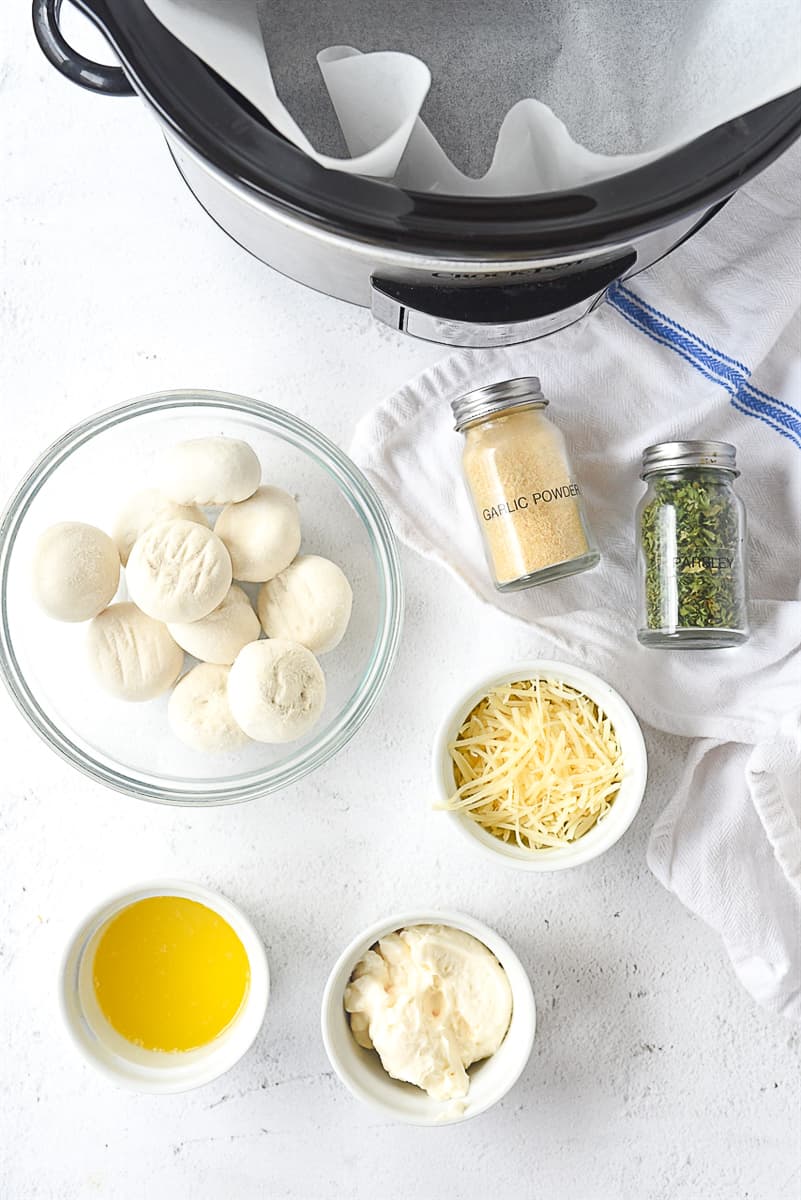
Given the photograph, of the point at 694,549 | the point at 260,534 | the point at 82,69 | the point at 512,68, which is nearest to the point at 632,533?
the point at 694,549

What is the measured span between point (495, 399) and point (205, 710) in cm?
34

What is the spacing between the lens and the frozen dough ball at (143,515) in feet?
2.75

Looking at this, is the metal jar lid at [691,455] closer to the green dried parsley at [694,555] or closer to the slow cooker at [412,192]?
the green dried parsley at [694,555]

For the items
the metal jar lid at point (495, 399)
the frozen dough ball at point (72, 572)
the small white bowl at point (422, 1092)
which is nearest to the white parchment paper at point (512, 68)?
the metal jar lid at point (495, 399)

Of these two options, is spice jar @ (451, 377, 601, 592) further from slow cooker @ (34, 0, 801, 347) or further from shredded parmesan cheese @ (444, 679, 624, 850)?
slow cooker @ (34, 0, 801, 347)

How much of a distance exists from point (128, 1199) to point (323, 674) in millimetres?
501

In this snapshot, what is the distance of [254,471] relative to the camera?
0.83 meters

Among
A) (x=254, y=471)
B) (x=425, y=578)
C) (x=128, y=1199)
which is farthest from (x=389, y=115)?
(x=128, y=1199)

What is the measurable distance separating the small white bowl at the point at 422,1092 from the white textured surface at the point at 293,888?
0.21 ft

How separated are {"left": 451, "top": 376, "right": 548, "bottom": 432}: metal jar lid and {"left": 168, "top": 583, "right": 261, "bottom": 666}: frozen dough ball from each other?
0.77 feet

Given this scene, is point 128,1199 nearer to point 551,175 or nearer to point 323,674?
point 323,674

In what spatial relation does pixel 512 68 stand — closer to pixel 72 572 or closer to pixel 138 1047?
pixel 72 572

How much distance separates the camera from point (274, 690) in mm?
799

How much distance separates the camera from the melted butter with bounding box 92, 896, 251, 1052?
887mm
